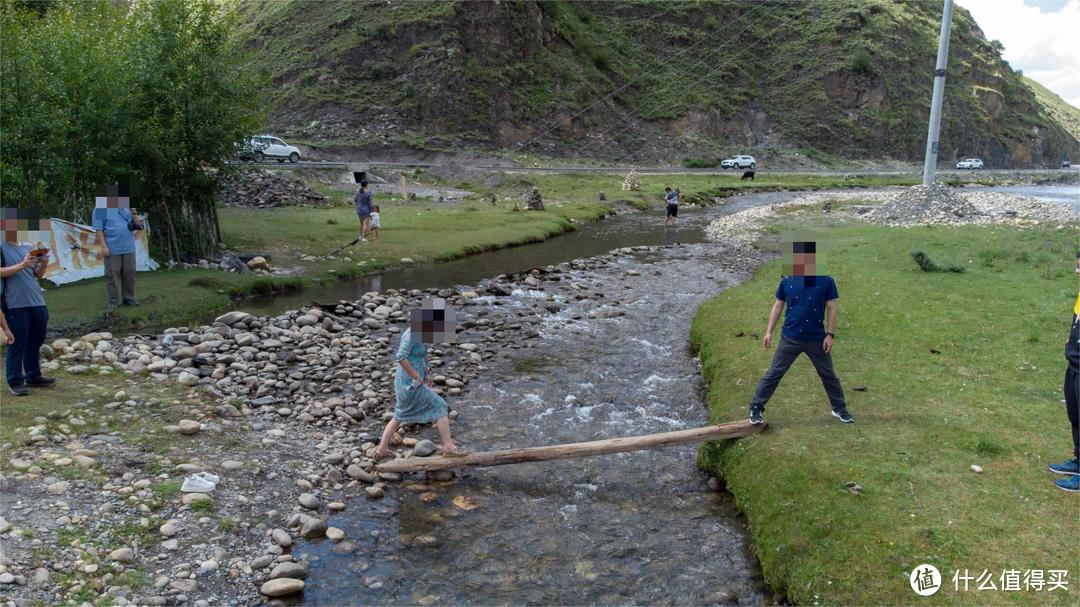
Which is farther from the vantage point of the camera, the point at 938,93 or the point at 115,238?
the point at 938,93

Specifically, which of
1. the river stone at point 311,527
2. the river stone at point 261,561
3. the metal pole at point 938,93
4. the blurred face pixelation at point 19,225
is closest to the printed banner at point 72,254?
the blurred face pixelation at point 19,225

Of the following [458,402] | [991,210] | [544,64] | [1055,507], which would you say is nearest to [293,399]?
[458,402]

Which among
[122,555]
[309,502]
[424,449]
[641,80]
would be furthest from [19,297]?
[641,80]

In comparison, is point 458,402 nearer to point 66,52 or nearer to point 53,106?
point 53,106

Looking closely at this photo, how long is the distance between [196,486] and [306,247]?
18425 millimetres

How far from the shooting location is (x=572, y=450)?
30.5 feet

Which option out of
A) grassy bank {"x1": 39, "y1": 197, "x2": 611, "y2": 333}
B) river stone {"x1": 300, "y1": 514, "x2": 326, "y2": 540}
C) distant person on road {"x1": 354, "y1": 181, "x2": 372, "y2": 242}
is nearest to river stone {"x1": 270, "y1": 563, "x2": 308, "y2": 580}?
river stone {"x1": 300, "y1": 514, "x2": 326, "y2": 540}

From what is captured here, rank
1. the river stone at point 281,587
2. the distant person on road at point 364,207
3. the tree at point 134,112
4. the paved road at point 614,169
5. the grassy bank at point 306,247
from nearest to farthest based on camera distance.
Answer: the river stone at point 281,587 → the grassy bank at point 306,247 → the tree at point 134,112 → the distant person on road at point 364,207 → the paved road at point 614,169

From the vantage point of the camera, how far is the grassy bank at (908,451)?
6.63m

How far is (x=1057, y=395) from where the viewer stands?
1014 centimetres

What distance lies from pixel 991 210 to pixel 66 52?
43500 mm

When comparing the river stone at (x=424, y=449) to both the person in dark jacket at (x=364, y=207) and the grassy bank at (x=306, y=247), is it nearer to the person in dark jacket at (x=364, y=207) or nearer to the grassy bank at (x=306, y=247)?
the grassy bank at (x=306, y=247)

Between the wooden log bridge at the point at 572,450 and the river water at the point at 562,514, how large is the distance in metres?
0.30

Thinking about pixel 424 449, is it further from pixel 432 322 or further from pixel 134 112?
pixel 134 112
